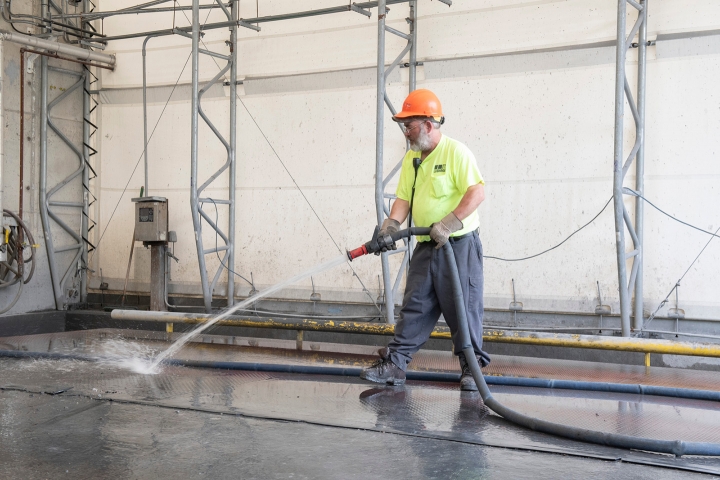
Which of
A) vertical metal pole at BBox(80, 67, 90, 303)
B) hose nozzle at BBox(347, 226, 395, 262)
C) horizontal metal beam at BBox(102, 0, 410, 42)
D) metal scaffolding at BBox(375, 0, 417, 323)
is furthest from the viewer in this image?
vertical metal pole at BBox(80, 67, 90, 303)

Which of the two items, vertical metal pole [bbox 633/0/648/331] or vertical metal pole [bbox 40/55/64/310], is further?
vertical metal pole [bbox 40/55/64/310]

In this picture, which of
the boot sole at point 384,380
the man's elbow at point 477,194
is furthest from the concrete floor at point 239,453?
the man's elbow at point 477,194

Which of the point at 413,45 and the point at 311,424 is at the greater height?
the point at 413,45

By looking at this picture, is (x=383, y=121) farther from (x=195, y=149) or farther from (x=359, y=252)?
(x=359, y=252)

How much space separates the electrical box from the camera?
31.7 feet

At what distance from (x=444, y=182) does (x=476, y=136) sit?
3614mm

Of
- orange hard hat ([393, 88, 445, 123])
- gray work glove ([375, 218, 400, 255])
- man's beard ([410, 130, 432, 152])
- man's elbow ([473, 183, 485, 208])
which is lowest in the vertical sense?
gray work glove ([375, 218, 400, 255])

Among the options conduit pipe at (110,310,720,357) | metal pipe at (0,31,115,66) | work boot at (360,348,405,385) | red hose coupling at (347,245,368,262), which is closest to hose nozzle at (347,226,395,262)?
red hose coupling at (347,245,368,262)

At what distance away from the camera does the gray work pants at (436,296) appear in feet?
15.7

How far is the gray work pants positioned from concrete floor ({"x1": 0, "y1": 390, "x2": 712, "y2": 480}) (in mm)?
1371

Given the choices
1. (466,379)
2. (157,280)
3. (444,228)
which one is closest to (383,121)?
(444,228)

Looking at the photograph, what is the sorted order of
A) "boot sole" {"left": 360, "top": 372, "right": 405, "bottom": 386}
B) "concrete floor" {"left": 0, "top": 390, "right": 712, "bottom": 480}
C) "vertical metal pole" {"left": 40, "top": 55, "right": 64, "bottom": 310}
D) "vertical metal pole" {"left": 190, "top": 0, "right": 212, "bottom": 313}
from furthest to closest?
"vertical metal pole" {"left": 40, "top": 55, "right": 64, "bottom": 310} → "vertical metal pole" {"left": 190, "top": 0, "right": 212, "bottom": 313} → "boot sole" {"left": 360, "top": 372, "right": 405, "bottom": 386} → "concrete floor" {"left": 0, "top": 390, "right": 712, "bottom": 480}

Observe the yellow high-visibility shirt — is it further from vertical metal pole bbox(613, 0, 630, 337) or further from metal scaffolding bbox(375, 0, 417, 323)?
vertical metal pole bbox(613, 0, 630, 337)

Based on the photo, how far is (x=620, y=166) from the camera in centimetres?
655
